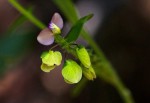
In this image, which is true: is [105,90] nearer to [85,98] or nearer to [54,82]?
[85,98]

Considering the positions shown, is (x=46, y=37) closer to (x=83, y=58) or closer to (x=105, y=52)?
(x=83, y=58)

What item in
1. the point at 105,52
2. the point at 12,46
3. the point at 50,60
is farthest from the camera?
the point at 105,52

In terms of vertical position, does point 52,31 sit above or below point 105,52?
above

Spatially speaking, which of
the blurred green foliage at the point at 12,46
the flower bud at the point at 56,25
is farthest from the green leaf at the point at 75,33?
the blurred green foliage at the point at 12,46

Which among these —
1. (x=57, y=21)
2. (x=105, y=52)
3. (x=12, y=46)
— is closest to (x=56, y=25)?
(x=57, y=21)

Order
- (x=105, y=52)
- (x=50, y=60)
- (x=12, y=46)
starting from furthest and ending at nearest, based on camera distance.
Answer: (x=105, y=52) → (x=12, y=46) → (x=50, y=60)

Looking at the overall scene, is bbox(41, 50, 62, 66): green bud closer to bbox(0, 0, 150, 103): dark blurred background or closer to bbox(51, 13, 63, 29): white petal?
bbox(51, 13, 63, 29): white petal
